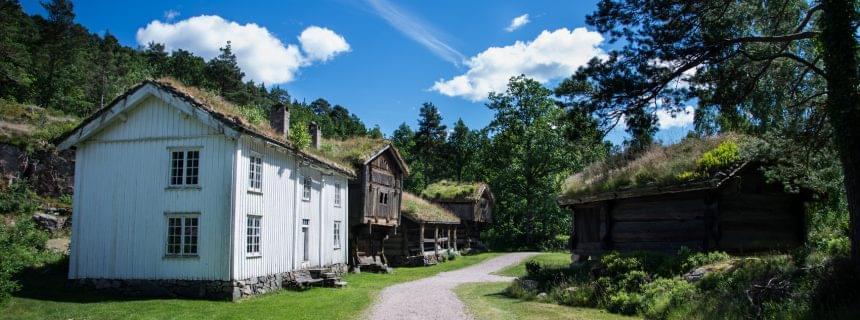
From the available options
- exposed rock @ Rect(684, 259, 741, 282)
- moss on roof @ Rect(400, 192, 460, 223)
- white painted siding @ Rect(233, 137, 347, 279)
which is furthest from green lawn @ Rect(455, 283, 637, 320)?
moss on roof @ Rect(400, 192, 460, 223)

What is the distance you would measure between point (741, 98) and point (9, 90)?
59.1 metres

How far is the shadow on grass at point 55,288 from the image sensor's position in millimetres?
18781

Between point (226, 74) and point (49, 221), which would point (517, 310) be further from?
point (226, 74)

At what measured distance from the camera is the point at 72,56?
61344 millimetres

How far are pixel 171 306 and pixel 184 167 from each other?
5333 mm

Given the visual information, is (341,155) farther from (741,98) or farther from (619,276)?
(741,98)

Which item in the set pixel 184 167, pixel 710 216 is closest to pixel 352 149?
pixel 184 167

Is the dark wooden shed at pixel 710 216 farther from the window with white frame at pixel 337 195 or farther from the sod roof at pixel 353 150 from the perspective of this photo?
the sod roof at pixel 353 150

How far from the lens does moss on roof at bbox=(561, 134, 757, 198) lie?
18.1m

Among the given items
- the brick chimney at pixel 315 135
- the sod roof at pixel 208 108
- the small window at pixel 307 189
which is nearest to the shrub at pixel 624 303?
the sod roof at pixel 208 108

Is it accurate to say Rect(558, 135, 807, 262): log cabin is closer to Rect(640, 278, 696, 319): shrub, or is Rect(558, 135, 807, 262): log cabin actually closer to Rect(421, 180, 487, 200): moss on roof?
Rect(640, 278, 696, 319): shrub

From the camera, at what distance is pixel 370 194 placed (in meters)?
33.5

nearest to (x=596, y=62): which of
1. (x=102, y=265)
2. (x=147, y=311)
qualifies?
(x=147, y=311)

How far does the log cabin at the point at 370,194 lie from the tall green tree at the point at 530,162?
70.3ft
